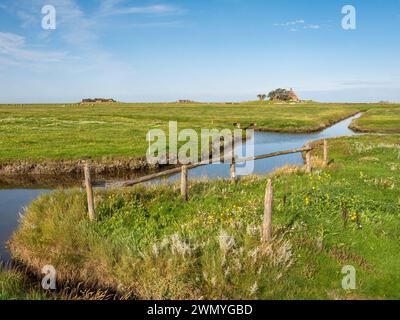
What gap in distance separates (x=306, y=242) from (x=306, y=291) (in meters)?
1.93

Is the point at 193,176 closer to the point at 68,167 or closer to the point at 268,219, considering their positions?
the point at 68,167

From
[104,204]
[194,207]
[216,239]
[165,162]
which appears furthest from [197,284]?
[165,162]

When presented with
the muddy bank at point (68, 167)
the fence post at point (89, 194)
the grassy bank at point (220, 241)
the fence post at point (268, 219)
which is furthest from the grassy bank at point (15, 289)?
the muddy bank at point (68, 167)

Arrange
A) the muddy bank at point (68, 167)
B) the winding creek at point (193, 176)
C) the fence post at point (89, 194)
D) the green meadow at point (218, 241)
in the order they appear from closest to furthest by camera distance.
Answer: the green meadow at point (218, 241) → the fence post at point (89, 194) → the winding creek at point (193, 176) → the muddy bank at point (68, 167)

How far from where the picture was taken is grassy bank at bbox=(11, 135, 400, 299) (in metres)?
8.67

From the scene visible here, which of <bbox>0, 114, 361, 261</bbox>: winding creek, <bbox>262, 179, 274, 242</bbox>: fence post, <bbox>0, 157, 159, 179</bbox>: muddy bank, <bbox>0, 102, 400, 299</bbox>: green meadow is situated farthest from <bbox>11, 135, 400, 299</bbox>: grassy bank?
<bbox>0, 157, 159, 179</bbox>: muddy bank

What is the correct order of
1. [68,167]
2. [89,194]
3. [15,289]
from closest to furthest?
[15,289] < [89,194] < [68,167]

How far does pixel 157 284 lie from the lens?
8695mm

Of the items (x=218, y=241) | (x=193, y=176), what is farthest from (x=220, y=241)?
(x=193, y=176)

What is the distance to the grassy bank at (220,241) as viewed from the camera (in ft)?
28.5

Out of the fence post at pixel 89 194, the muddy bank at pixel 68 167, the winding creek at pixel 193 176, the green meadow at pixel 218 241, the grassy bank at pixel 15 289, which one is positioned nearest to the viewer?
the grassy bank at pixel 15 289

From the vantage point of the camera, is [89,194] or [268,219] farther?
[89,194]

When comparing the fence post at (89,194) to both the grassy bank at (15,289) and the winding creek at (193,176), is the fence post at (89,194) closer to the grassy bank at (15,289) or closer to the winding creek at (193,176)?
the winding creek at (193,176)

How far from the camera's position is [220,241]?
9.48m
